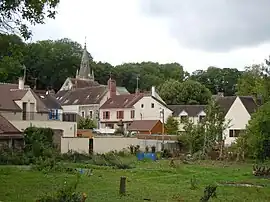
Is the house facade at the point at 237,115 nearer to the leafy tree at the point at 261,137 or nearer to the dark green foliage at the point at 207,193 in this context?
the leafy tree at the point at 261,137

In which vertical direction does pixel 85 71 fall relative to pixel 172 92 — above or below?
above

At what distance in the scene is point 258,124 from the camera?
121ft

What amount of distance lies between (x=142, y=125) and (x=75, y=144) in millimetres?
25768

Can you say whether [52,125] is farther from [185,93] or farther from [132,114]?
[185,93]

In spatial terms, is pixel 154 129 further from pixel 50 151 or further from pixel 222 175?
pixel 222 175

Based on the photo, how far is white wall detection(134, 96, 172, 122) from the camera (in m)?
77.5

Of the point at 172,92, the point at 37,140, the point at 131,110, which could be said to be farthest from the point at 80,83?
the point at 37,140

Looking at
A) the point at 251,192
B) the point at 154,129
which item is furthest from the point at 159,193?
the point at 154,129

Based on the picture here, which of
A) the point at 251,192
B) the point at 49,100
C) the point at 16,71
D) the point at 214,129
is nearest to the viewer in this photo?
the point at 16,71

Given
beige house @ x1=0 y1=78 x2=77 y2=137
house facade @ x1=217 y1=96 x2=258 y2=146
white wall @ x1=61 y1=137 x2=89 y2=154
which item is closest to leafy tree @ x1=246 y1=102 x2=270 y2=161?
white wall @ x1=61 y1=137 x2=89 y2=154

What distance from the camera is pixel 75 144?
46.8 metres

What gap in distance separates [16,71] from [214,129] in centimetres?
3973

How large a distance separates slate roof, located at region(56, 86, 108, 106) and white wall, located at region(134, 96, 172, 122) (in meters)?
8.01

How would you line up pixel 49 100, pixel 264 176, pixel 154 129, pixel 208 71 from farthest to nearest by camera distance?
pixel 208 71 < pixel 154 129 < pixel 49 100 < pixel 264 176
